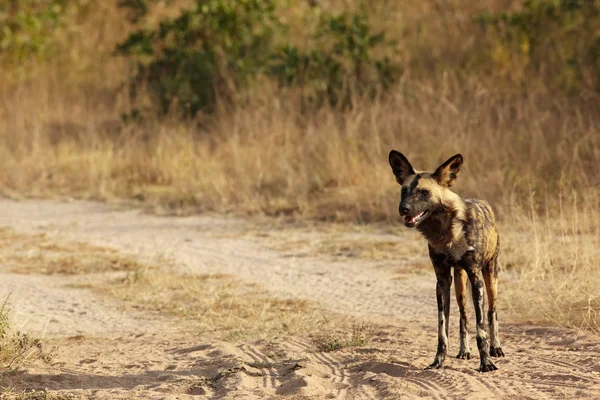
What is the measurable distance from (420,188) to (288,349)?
1.39 m

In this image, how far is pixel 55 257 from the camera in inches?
338

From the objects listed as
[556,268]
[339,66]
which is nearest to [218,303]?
[556,268]

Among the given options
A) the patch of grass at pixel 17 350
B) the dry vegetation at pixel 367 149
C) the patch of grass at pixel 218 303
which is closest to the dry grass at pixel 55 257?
the patch of grass at pixel 218 303

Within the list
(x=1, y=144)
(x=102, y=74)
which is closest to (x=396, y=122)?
(x=1, y=144)

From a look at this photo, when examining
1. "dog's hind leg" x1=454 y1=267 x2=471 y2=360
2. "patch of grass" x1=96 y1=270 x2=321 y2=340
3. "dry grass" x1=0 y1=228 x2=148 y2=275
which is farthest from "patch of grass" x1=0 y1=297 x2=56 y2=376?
"dry grass" x1=0 y1=228 x2=148 y2=275

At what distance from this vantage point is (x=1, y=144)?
13.7 meters

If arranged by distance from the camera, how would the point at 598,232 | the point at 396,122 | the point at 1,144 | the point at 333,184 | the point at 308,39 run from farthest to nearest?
the point at 308,39
the point at 1,144
the point at 396,122
the point at 333,184
the point at 598,232

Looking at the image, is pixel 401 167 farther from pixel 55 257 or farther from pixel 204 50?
pixel 204 50

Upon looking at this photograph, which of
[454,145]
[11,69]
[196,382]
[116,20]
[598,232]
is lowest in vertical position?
[196,382]

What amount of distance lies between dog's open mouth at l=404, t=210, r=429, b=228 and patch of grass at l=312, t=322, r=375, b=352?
3.80 feet

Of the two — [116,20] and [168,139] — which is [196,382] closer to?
[168,139]

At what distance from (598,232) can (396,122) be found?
430 centimetres

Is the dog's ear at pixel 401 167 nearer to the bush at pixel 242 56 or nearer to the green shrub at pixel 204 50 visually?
the bush at pixel 242 56

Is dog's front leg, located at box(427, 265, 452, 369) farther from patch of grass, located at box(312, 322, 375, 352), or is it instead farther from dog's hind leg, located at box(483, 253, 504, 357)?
patch of grass, located at box(312, 322, 375, 352)
